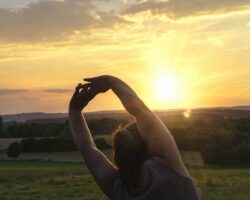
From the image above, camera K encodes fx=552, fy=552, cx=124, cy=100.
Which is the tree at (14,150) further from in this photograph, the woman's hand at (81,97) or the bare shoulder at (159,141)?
the bare shoulder at (159,141)

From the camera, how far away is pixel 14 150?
5884 cm

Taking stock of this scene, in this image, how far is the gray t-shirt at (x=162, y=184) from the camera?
6.89 ft

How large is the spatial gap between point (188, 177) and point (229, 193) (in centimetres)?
1651

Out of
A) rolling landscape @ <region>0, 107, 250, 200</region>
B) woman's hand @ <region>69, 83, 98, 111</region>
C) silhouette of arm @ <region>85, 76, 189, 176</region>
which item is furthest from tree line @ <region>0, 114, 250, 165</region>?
silhouette of arm @ <region>85, 76, 189, 176</region>

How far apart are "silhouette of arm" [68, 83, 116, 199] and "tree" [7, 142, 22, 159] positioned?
5747 centimetres

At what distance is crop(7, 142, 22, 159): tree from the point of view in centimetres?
5872

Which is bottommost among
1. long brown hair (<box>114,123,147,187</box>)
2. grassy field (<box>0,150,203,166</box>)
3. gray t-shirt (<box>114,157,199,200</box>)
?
grassy field (<box>0,150,203,166</box>)

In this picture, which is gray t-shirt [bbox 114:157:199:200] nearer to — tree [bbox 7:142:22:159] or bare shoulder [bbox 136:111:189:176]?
bare shoulder [bbox 136:111:189:176]

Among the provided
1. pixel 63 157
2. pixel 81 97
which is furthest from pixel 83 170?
pixel 81 97

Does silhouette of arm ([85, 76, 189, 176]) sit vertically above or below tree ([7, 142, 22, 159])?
above

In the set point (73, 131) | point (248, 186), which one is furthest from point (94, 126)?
point (73, 131)

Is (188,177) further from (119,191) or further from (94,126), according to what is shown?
(94,126)

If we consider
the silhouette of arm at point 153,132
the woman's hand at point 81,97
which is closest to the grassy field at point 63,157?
the woman's hand at point 81,97

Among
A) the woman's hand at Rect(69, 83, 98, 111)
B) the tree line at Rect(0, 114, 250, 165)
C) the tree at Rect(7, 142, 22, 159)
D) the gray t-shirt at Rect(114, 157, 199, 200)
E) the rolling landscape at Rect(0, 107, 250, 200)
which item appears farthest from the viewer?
the tree at Rect(7, 142, 22, 159)
